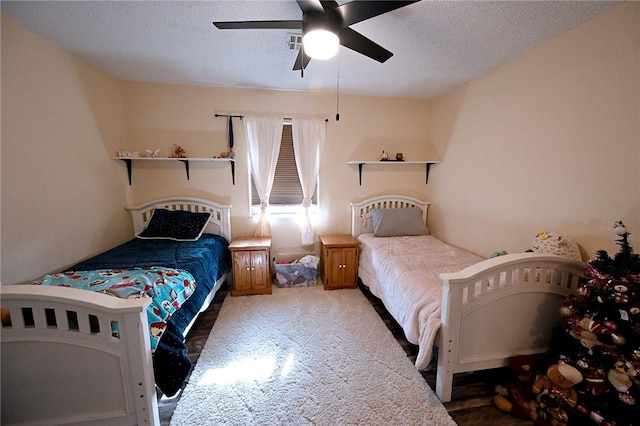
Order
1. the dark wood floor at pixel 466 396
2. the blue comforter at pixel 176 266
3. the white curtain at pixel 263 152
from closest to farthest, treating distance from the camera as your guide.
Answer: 1. the blue comforter at pixel 176 266
2. the dark wood floor at pixel 466 396
3. the white curtain at pixel 263 152

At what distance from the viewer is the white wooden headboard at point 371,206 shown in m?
3.23

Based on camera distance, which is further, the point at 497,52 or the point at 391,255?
the point at 391,255

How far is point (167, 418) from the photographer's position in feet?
4.54

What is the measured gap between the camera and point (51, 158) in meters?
1.88

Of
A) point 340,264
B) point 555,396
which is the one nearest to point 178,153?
point 340,264

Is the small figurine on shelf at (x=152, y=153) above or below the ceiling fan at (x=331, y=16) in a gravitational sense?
below

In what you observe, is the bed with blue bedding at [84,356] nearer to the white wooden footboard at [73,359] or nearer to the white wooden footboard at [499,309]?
the white wooden footboard at [73,359]

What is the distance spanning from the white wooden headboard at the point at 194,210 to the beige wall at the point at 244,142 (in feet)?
0.41

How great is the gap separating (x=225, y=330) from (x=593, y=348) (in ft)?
8.22

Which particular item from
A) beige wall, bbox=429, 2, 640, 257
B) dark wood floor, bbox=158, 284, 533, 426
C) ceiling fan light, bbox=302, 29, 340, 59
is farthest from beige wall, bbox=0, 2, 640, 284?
ceiling fan light, bbox=302, 29, 340, 59

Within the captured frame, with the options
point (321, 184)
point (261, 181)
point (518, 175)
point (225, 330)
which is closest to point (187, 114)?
point (261, 181)

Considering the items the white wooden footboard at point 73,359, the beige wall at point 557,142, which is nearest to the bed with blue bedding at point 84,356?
the white wooden footboard at point 73,359

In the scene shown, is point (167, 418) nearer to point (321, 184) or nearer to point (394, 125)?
point (321, 184)

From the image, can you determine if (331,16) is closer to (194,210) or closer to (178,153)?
(178,153)
